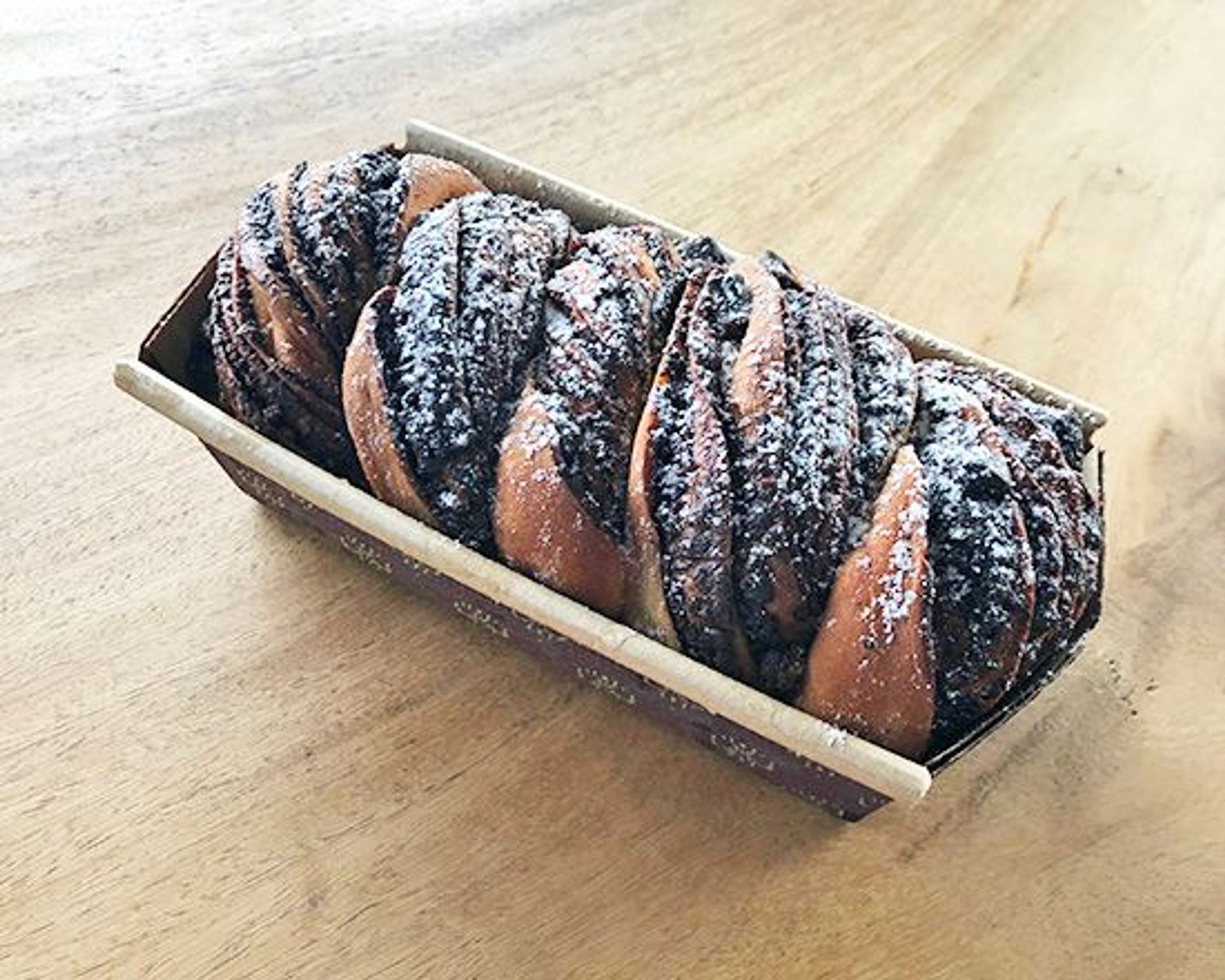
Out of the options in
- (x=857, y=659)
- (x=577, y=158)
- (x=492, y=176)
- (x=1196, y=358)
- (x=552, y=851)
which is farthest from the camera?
(x=577, y=158)

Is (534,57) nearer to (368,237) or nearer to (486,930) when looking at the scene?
(368,237)

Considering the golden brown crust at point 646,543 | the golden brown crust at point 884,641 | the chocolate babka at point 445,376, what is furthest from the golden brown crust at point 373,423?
the golden brown crust at point 884,641

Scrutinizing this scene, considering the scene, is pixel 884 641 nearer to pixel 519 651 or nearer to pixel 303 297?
pixel 519 651

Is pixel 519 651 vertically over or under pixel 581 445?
under

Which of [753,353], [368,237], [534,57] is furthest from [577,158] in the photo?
[753,353]

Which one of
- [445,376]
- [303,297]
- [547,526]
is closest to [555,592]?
[547,526]

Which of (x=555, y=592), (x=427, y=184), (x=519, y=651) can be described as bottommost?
(x=519, y=651)
